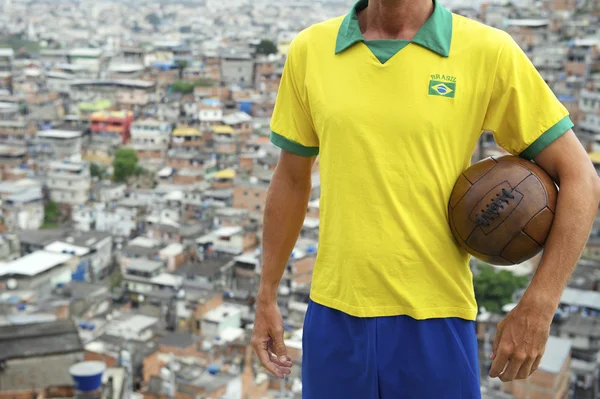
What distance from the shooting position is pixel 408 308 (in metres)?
1.36

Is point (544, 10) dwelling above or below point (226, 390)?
above

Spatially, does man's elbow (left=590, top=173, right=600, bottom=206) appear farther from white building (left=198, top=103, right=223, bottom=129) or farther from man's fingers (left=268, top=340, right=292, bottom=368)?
white building (left=198, top=103, right=223, bottom=129)

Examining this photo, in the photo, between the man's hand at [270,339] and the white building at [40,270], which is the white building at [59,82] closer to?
the white building at [40,270]

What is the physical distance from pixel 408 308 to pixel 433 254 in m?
0.10

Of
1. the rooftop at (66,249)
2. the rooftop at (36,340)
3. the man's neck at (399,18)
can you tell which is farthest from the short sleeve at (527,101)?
the rooftop at (66,249)

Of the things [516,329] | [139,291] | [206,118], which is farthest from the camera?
[206,118]

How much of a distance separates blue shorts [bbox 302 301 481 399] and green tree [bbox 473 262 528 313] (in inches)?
492

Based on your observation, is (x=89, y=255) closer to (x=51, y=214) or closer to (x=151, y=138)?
(x=51, y=214)

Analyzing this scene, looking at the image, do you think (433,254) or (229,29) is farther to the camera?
(229,29)

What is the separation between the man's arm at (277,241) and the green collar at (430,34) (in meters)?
0.25

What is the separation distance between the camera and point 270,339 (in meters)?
1.61

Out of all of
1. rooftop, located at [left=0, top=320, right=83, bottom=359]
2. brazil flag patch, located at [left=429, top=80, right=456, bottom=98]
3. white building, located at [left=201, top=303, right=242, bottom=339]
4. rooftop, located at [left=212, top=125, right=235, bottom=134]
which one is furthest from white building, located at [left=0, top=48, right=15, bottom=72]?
brazil flag patch, located at [left=429, top=80, right=456, bottom=98]

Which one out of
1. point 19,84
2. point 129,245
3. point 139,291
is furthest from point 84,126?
point 139,291

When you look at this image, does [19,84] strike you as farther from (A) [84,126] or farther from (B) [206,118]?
(B) [206,118]
